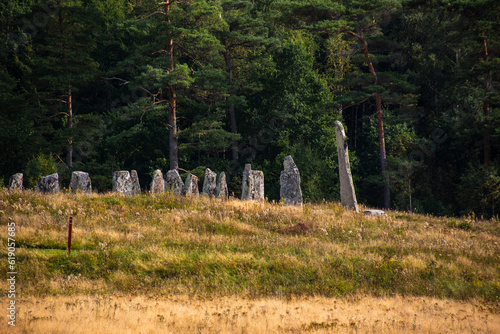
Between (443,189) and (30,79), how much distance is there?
105ft

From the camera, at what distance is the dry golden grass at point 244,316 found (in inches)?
310

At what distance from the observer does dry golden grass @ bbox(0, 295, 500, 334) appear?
310 inches

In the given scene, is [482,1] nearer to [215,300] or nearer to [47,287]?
[215,300]

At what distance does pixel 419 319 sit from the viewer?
8.81 meters

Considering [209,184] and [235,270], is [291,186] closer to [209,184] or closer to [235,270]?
[209,184]

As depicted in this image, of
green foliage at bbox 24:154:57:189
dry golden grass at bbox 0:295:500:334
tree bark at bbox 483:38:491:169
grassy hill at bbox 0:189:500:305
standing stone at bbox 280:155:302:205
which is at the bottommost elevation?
dry golden grass at bbox 0:295:500:334

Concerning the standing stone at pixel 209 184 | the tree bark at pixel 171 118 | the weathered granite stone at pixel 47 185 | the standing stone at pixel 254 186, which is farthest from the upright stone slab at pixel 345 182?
the tree bark at pixel 171 118

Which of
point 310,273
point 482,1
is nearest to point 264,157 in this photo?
point 482,1

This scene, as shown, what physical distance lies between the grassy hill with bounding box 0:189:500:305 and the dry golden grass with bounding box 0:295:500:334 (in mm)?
674

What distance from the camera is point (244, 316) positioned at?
28.1ft

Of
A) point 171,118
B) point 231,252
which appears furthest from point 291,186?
point 171,118

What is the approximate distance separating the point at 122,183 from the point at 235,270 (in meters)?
11.2

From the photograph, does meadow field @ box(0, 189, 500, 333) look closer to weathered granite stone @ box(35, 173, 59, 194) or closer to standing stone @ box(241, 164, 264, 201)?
weathered granite stone @ box(35, 173, 59, 194)

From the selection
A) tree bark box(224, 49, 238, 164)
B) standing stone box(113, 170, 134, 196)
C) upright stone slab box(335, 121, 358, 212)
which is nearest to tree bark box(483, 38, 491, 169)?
upright stone slab box(335, 121, 358, 212)
